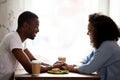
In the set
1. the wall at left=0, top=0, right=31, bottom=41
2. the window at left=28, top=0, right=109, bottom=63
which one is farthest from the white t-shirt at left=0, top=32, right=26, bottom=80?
the window at left=28, top=0, right=109, bottom=63

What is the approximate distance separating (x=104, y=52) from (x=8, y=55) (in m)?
0.77

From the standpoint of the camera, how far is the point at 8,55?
2.12 m

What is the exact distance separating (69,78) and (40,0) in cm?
135

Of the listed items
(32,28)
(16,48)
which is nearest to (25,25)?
(32,28)

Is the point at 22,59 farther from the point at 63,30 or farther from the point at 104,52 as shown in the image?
the point at 63,30

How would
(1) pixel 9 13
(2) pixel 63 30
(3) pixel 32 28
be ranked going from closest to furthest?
(3) pixel 32 28
(1) pixel 9 13
(2) pixel 63 30

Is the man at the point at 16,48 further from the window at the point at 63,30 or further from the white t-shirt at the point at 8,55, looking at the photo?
the window at the point at 63,30

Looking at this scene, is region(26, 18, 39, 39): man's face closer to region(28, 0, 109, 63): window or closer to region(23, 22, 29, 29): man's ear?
region(23, 22, 29, 29): man's ear

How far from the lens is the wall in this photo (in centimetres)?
284

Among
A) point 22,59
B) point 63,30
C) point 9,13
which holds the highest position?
point 9,13

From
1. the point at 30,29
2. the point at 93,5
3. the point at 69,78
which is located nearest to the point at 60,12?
the point at 93,5

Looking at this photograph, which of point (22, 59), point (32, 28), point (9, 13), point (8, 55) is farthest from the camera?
point (9, 13)

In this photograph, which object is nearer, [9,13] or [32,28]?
[32,28]

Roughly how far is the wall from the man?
2.25 feet
